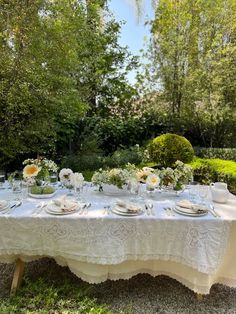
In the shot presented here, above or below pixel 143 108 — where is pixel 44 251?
below

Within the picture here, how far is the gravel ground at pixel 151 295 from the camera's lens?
1886 mm

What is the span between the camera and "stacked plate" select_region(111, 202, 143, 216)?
5.90 feet

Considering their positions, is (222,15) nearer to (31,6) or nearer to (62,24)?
(62,24)

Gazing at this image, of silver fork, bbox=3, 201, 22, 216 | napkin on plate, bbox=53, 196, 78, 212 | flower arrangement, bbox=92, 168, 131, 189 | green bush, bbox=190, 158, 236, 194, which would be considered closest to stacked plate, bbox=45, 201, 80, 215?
napkin on plate, bbox=53, 196, 78, 212

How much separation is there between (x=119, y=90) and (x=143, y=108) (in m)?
1.08

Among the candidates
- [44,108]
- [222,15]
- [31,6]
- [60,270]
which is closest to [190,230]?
[60,270]

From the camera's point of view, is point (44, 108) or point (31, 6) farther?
point (44, 108)

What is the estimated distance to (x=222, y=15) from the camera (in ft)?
23.4

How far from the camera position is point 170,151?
5.36 meters

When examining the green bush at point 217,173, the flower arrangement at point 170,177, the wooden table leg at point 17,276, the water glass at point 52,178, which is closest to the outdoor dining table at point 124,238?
the wooden table leg at point 17,276

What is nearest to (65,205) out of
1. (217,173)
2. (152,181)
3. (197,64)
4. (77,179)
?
(77,179)

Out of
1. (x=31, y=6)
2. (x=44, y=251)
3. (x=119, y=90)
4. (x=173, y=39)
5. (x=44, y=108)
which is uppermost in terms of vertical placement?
(x=173, y=39)

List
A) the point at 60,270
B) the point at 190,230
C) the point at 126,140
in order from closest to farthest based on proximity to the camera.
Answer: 1. the point at 190,230
2. the point at 60,270
3. the point at 126,140

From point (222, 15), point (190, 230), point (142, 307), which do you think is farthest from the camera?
point (222, 15)
